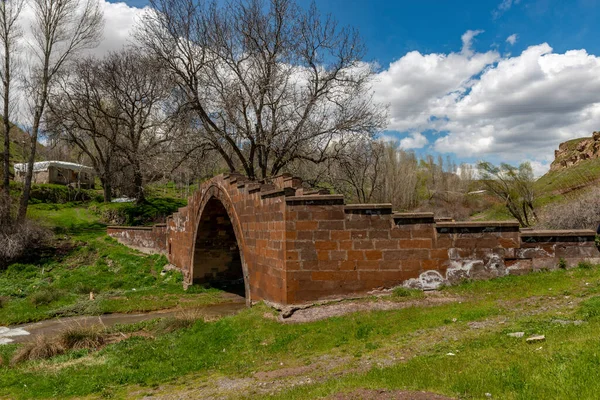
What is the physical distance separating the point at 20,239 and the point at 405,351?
20.5 m

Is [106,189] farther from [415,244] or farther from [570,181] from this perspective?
[570,181]

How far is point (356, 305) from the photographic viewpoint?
8391 millimetres

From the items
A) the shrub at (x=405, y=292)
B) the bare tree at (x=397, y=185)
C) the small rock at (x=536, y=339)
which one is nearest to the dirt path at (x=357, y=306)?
the shrub at (x=405, y=292)

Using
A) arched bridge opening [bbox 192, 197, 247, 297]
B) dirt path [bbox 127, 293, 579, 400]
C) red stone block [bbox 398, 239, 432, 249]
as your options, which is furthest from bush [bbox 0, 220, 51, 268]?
red stone block [bbox 398, 239, 432, 249]

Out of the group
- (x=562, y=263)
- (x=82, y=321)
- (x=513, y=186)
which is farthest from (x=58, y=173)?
(x=562, y=263)

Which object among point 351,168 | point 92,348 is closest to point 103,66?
point 351,168

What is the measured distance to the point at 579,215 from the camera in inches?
638

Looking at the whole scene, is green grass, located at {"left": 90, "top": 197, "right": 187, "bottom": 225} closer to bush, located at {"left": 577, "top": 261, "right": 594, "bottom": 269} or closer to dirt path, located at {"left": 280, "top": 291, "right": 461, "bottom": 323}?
dirt path, located at {"left": 280, "top": 291, "right": 461, "bottom": 323}

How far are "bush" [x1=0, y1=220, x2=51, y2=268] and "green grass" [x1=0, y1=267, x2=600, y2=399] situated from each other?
43.1 feet

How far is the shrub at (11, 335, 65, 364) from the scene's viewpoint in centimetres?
888

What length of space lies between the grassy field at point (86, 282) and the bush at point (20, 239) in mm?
500

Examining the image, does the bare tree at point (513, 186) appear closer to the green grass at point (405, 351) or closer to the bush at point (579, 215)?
the bush at point (579, 215)

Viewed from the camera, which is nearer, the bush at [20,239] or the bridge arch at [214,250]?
the bridge arch at [214,250]

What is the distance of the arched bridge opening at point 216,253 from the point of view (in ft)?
57.4
